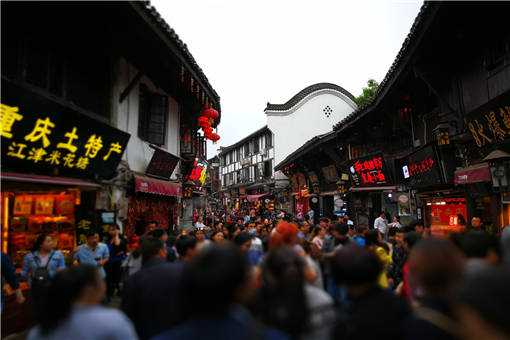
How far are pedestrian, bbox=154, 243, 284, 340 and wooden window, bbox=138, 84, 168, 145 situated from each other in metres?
11.8

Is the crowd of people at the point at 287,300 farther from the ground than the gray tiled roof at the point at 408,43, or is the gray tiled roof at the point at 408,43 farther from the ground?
the gray tiled roof at the point at 408,43

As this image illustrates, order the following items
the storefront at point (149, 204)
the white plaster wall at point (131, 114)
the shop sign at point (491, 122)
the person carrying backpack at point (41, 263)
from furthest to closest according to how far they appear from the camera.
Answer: the storefront at point (149, 204) → the white plaster wall at point (131, 114) → the shop sign at point (491, 122) → the person carrying backpack at point (41, 263)

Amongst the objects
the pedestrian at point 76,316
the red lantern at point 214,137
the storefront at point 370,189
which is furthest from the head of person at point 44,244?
the storefront at point 370,189

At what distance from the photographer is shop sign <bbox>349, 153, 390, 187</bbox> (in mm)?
18234

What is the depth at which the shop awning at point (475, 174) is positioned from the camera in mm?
9695

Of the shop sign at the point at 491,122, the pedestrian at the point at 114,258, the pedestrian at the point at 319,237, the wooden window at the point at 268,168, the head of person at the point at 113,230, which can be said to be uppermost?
the wooden window at the point at 268,168

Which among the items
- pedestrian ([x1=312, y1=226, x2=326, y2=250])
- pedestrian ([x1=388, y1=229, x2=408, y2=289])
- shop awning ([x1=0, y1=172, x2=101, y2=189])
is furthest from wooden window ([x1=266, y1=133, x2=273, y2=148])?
pedestrian ([x1=388, y1=229, x2=408, y2=289])

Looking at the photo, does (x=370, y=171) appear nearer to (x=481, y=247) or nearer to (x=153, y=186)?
(x=153, y=186)

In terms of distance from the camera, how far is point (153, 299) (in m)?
4.24

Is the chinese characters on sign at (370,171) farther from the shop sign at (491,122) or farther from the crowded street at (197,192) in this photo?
the shop sign at (491,122)

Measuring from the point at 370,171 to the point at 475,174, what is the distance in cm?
900

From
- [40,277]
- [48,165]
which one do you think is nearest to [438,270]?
[40,277]

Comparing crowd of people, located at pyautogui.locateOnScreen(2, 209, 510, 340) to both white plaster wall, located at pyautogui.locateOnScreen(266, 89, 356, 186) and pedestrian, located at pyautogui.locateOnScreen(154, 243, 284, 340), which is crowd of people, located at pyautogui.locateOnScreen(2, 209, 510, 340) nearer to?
pedestrian, located at pyautogui.locateOnScreen(154, 243, 284, 340)

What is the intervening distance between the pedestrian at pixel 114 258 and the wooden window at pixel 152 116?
413 centimetres
